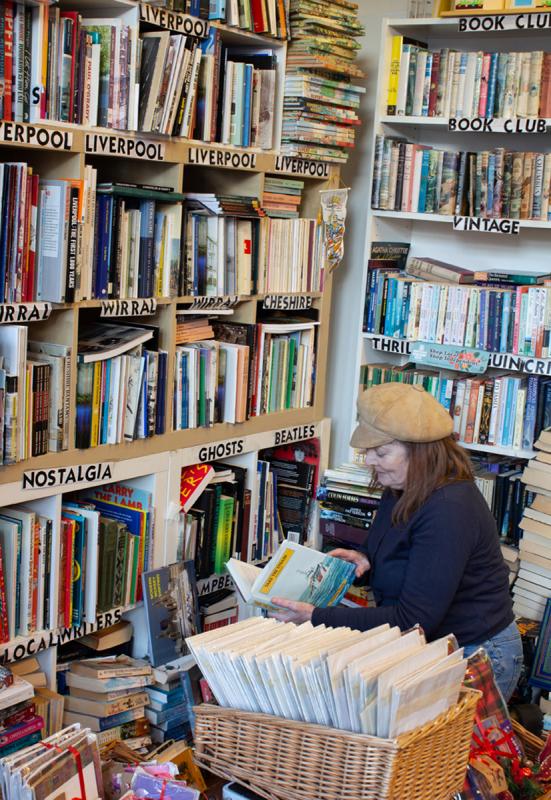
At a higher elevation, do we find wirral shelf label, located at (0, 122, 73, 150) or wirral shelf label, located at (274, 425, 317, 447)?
wirral shelf label, located at (0, 122, 73, 150)

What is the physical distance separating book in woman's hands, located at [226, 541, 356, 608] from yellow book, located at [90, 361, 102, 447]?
0.55 m

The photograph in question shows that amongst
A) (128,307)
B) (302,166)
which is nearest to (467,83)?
(302,166)

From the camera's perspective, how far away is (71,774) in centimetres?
211

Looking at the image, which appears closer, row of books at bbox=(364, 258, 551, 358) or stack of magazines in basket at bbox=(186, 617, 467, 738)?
stack of magazines in basket at bbox=(186, 617, 467, 738)

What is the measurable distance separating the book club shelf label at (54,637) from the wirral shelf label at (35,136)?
4.36 feet

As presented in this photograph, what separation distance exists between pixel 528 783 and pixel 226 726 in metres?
0.85

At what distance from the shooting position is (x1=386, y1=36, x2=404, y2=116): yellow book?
3717 millimetres

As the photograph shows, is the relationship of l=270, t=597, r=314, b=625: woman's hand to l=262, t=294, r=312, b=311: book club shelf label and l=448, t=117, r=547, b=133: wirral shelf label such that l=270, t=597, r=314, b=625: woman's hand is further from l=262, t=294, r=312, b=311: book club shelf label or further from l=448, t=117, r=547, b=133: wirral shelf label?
l=448, t=117, r=547, b=133: wirral shelf label

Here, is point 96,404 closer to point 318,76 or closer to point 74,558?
point 74,558

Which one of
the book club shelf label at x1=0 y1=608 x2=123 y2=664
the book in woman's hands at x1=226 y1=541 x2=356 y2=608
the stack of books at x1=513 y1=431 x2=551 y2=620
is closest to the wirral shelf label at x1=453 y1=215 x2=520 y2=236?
the stack of books at x1=513 y1=431 x2=551 y2=620

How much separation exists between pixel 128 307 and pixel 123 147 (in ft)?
1.48

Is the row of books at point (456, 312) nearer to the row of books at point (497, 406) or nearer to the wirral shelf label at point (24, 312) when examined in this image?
the row of books at point (497, 406)

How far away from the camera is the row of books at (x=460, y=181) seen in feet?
11.8

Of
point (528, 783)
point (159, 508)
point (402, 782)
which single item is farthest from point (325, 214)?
point (402, 782)
